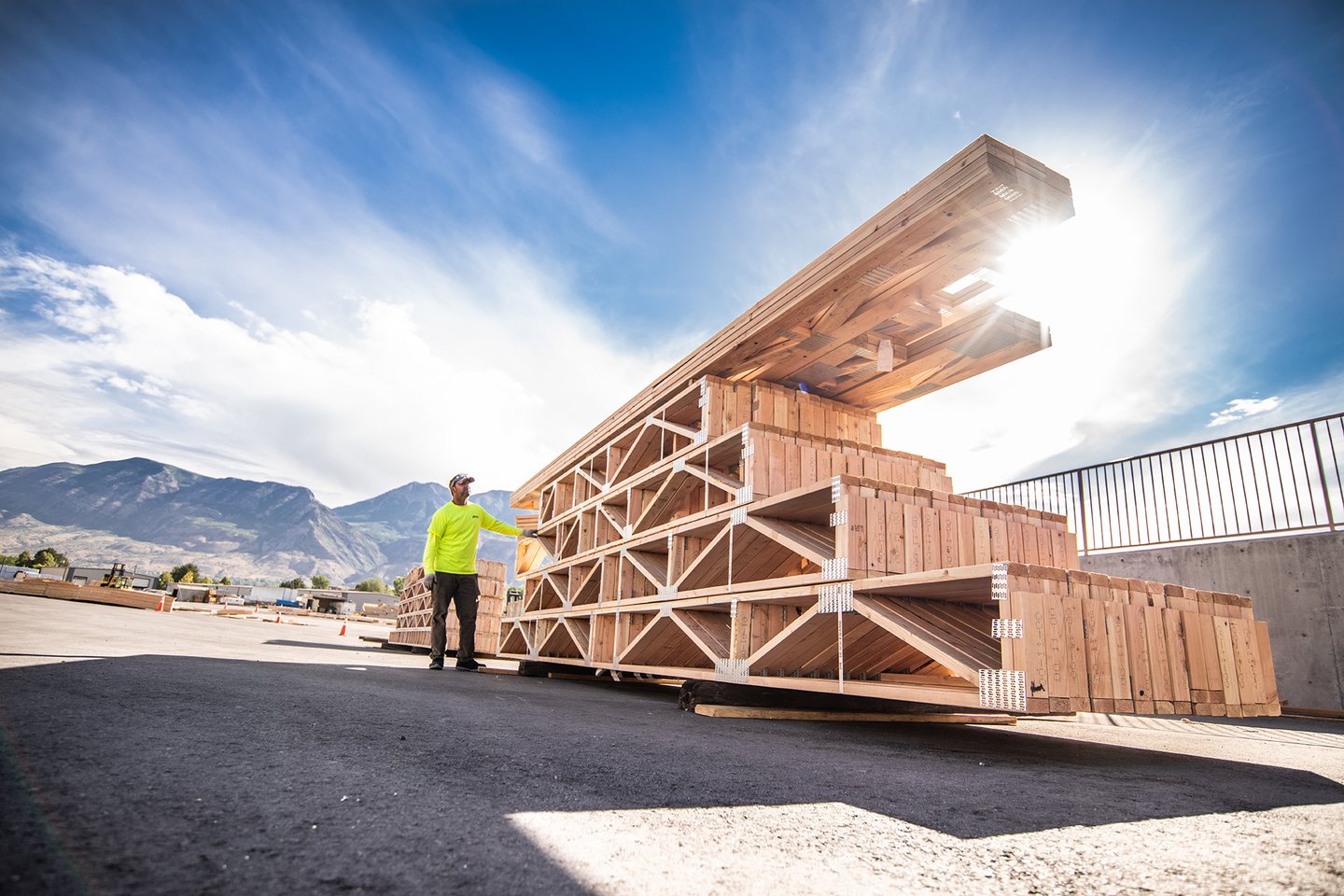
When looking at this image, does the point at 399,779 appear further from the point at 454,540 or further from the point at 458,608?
the point at 458,608

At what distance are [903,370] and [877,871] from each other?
256 inches

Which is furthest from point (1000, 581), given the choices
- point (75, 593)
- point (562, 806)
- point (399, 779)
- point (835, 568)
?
point (75, 593)

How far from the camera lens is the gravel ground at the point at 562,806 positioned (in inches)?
60.3

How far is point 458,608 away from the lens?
9.14m

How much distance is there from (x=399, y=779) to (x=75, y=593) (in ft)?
83.1

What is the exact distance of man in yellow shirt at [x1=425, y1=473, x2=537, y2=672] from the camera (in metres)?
8.77

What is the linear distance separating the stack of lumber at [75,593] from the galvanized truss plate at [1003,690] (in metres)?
24.9

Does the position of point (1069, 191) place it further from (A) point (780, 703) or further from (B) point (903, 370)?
(A) point (780, 703)

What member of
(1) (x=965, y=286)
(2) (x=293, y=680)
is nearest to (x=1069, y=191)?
(1) (x=965, y=286)

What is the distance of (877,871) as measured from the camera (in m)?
1.76

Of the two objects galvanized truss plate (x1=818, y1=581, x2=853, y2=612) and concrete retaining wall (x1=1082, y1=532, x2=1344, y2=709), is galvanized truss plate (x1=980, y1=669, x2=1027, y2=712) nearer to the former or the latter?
galvanized truss plate (x1=818, y1=581, x2=853, y2=612)

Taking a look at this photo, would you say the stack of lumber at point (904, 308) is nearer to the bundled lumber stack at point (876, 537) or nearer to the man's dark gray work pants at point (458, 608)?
the bundled lumber stack at point (876, 537)

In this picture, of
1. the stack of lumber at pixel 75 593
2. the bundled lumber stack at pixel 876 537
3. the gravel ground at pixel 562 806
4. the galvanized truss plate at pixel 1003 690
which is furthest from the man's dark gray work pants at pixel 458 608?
the stack of lumber at pixel 75 593

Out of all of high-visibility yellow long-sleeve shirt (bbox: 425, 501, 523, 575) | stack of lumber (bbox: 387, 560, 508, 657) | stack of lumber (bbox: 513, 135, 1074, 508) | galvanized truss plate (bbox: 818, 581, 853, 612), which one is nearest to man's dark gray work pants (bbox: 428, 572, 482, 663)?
high-visibility yellow long-sleeve shirt (bbox: 425, 501, 523, 575)
